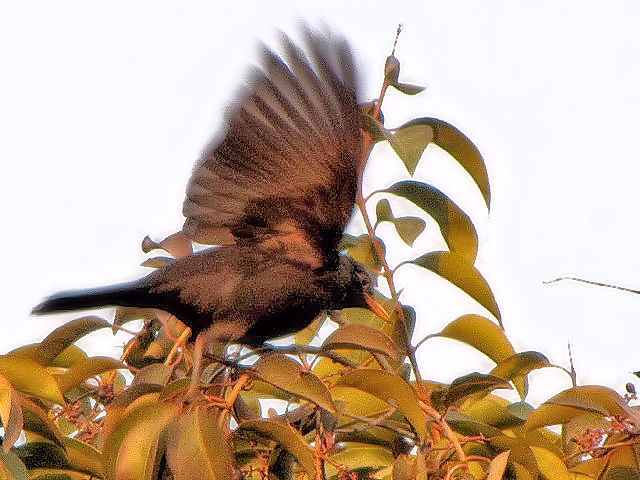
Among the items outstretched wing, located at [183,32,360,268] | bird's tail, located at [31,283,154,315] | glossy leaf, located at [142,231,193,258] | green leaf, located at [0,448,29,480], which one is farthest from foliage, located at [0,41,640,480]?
bird's tail, located at [31,283,154,315]

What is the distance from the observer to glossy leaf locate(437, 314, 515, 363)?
2.94m

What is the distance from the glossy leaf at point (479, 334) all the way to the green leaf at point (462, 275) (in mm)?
40

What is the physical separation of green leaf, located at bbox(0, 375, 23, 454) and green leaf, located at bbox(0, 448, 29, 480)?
0.02 m

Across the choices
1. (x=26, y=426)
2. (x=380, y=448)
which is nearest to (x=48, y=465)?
(x=26, y=426)

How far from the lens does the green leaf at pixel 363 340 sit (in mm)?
2414

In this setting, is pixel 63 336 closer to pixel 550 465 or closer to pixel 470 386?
pixel 470 386

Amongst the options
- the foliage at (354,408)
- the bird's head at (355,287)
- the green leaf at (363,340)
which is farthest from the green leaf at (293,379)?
the bird's head at (355,287)

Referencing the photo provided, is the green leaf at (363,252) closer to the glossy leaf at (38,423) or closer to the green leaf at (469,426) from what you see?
the green leaf at (469,426)

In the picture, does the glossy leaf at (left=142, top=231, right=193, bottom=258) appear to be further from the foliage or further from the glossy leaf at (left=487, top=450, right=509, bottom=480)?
the glossy leaf at (left=487, top=450, right=509, bottom=480)

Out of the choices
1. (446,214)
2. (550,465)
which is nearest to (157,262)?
(446,214)

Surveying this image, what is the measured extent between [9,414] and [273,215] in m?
1.43

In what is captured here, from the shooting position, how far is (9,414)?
7.50 feet

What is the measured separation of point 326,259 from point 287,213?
0.91 ft

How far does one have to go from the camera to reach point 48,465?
2646 mm
